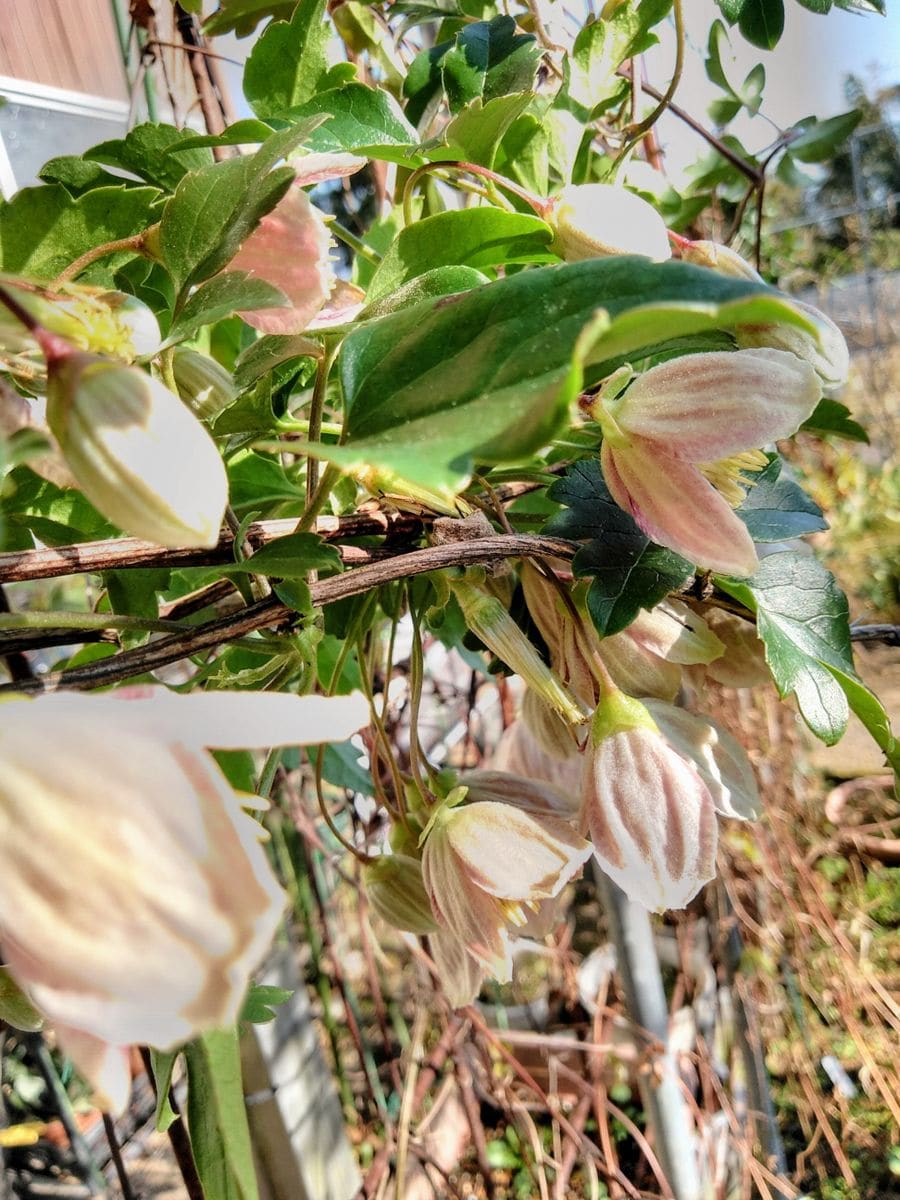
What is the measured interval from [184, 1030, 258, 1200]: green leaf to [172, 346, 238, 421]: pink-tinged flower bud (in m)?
0.18

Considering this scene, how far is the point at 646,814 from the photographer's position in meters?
0.24

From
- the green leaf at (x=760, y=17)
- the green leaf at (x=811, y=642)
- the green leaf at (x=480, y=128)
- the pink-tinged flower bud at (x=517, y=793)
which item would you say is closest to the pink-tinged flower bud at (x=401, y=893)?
the pink-tinged flower bud at (x=517, y=793)

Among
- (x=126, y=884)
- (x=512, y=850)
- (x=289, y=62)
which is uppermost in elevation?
(x=289, y=62)

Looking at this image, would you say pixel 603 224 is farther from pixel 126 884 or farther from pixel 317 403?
pixel 126 884

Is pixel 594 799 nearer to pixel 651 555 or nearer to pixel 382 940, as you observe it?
pixel 651 555

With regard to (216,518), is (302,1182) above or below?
below

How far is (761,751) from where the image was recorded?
1.28 metres

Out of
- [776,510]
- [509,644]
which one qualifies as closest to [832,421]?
[776,510]

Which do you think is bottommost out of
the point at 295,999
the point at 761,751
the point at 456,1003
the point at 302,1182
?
the point at 761,751

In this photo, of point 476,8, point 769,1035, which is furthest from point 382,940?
point 476,8

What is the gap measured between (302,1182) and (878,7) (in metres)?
0.90

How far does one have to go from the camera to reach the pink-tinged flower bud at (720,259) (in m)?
0.27

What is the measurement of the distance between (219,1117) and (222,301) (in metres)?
0.17

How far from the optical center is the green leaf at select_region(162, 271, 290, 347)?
0.61ft
